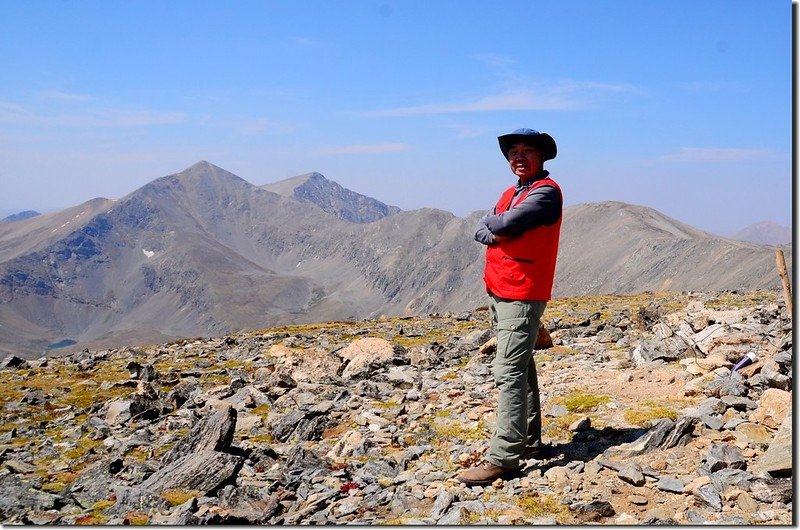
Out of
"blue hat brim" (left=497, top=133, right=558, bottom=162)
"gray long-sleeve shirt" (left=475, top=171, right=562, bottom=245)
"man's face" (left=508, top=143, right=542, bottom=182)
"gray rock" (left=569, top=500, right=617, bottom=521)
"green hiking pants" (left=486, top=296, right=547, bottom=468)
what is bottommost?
"gray rock" (left=569, top=500, right=617, bottom=521)

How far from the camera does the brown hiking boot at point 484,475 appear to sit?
8797 millimetres

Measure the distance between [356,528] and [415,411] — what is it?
18.0 ft

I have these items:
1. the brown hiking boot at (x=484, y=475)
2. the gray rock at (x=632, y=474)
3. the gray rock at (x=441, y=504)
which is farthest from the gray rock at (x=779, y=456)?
the gray rock at (x=441, y=504)

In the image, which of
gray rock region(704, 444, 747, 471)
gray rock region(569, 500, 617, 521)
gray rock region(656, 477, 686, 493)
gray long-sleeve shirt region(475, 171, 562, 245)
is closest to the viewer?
gray rock region(569, 500, 617, 521)

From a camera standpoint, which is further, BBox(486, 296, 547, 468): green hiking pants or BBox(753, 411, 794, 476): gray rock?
BBox(486, 296, 547, 468): green hiking pants

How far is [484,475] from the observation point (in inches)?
347

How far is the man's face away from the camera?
894 cm

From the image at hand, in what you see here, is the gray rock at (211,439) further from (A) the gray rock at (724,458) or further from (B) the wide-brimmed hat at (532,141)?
(A) the gray rock at (724,458)

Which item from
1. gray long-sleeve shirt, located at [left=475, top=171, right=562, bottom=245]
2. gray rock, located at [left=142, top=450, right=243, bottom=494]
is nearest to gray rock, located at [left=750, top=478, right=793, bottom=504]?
gray long-sleeve shirt, located at [left=475, top=171, right=562, bottom=245]

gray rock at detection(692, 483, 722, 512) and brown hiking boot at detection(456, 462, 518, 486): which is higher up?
gray rock at detection(692, 483, 722, 512)

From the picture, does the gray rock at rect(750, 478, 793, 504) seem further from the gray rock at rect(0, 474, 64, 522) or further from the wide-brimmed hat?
the gray rock at rect(0, 474, 64, 522)

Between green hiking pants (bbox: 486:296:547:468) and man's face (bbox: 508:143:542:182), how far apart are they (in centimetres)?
181

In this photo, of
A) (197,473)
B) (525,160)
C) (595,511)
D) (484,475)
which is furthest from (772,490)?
(197,473)

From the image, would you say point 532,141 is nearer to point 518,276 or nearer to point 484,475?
point 518,276
